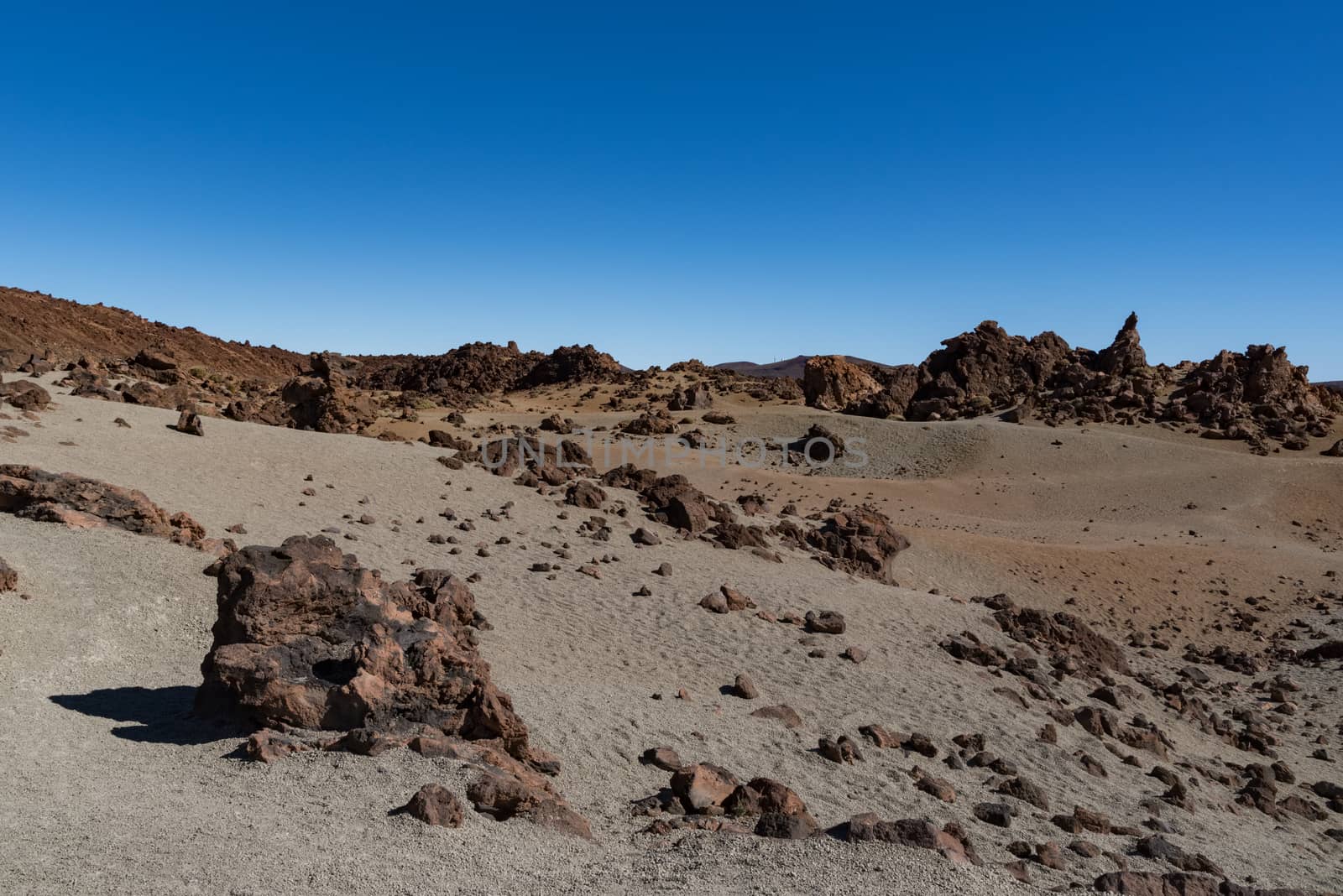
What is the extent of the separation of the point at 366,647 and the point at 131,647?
12.5 feet

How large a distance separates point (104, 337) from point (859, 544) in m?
54.9

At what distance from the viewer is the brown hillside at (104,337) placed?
46500mm

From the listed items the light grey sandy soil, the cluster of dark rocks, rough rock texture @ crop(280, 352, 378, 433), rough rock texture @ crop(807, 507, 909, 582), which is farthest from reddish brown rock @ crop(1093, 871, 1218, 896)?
the cluster of dark rocks

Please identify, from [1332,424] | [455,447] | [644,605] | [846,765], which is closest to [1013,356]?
[1332,424]

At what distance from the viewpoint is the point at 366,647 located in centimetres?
748

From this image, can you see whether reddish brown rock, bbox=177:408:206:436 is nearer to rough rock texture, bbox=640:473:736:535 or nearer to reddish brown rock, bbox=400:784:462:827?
rough rock texture, bbox=640:473:736:535

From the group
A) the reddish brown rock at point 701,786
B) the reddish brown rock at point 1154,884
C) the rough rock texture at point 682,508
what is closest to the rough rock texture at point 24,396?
the rough rock texture at point 682,508

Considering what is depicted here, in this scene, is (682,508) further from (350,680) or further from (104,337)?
(104,337)

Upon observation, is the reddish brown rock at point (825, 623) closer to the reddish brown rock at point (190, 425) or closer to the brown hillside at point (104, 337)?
the reddish brown rock at point (190, 425)

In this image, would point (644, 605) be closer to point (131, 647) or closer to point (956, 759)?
point (956, 759)

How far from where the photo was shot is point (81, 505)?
12.3 metres

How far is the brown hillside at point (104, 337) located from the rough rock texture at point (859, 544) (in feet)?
105

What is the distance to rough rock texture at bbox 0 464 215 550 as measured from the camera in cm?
1208

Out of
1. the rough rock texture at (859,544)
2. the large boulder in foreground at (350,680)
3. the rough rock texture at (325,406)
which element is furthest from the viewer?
the rough rock texture at (325,406)
